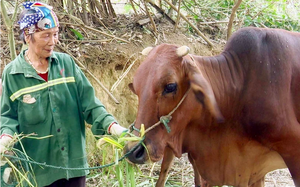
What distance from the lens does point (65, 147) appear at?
10.8ft

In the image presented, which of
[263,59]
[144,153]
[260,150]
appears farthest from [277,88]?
[144,153]

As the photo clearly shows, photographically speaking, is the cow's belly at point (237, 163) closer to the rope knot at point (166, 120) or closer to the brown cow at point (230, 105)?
the brown cow at point (230, 105)

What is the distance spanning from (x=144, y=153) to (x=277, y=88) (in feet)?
4.33

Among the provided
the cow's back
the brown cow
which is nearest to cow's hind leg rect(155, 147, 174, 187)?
the brown cow

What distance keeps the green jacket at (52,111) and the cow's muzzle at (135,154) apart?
319mm

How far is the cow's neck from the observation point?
365 centimetres

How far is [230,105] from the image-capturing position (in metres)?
3.68

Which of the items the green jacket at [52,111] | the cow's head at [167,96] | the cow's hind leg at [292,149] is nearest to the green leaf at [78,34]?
the green jacket at [52,111]

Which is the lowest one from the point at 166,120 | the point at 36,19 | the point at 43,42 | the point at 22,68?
the point at 166,120

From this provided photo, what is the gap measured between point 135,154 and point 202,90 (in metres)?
0.75

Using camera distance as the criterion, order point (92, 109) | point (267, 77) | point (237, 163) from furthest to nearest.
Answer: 1. point (237, 163)
2. point (267, 77)
3. point (92, 109)

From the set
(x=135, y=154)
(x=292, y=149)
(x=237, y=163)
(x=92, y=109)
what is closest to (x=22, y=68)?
(x=92, y=109)

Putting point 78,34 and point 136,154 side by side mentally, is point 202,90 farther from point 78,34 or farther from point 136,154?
point 78,34

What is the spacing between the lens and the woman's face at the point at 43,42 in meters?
3.13
